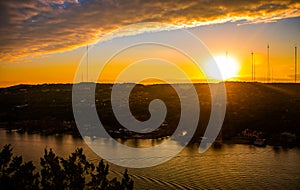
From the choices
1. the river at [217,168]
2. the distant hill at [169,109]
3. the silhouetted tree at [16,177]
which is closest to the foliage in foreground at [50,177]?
the silhouetted tree at [16,177]

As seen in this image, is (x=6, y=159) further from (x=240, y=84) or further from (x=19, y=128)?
→ (x=240, y=84)

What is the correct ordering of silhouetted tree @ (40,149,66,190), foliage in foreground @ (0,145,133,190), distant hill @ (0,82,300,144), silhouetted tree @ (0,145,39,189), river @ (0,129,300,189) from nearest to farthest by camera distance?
silhouetted tree @ (0,145,39,189) < foliage in foreground @ (0,145,133,190) < silhouetted tree @ (40,149,66,190) < river @ (0,129,300,189) < distant hill @ (0,82,300,144)

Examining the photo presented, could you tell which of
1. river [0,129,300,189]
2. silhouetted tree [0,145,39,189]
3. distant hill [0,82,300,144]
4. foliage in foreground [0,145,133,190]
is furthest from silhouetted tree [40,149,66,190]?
distant hill [0,82,300,144]

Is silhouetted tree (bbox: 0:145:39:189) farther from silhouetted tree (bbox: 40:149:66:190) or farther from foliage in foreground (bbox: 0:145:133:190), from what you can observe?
silhouetted tree (bbox: 40:149:66:190)

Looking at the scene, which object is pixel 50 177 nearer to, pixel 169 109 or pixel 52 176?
pixel 52 176

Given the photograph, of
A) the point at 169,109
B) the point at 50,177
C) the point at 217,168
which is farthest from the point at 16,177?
the point at 169,109

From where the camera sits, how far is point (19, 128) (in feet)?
46.4

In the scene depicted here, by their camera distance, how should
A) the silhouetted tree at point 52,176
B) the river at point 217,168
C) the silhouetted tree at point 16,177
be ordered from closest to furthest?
the silhouetted tree at point 16,177 < the silhouetted tree at point 52,176 < the river at point 217,168

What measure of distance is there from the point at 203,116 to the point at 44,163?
11.0 meters

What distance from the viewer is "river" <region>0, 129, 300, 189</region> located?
19.0 ft

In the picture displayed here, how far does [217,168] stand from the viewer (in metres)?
6.96

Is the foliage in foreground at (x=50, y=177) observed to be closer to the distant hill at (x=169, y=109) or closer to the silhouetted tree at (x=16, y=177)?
the silhouetted tree at (x=16, y=177)

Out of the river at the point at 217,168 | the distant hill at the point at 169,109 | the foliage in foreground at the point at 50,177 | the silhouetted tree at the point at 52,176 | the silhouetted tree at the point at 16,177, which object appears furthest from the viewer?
the distant hill at the point at 169,109

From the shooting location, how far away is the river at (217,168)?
5.79m
